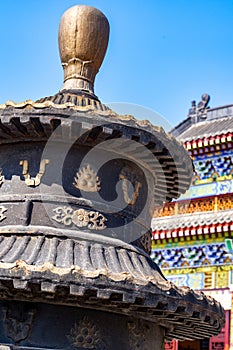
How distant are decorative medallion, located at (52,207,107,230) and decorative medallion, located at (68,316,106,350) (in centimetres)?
70

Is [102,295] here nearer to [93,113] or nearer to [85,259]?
[85,259]

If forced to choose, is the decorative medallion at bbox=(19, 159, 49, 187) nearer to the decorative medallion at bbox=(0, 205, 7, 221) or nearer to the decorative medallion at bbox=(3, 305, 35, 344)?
the decorative medallion at bbox=(0, 205, 7, 221)

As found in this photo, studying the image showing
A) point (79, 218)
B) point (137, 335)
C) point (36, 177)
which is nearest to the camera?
point (137, 335)

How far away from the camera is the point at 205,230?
2058cm

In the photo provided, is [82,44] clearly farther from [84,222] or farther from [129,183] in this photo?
[84,222]

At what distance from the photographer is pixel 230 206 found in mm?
21266

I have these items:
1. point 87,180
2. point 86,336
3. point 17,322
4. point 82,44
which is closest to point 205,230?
point 82,44

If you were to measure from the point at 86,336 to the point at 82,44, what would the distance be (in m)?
2.37

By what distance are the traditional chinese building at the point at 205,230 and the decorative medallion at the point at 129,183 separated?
47.7 feet

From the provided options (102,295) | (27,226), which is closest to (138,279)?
(102,295)

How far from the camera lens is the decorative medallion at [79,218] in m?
5.16

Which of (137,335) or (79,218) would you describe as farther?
(79,218)

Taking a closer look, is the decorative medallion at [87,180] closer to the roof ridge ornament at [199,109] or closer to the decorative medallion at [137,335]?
the decorative medallion at [137,335]

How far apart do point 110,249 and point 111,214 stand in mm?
341
